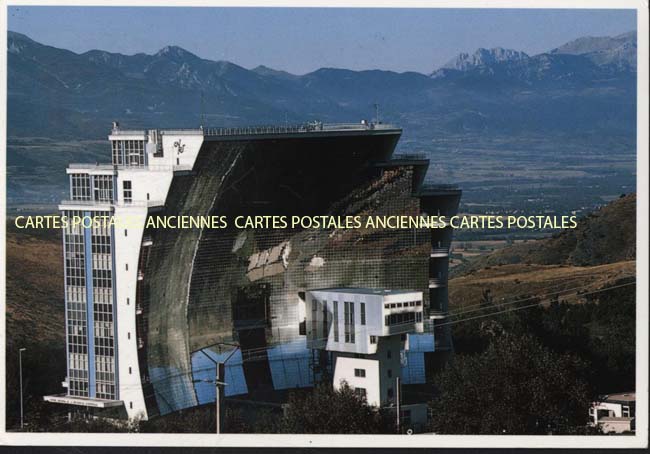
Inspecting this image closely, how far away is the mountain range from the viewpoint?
18766 millimetres

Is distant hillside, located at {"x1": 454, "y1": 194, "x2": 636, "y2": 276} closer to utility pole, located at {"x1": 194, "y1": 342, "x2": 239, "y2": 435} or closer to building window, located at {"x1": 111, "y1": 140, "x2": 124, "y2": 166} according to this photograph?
utility pole, located at {"x1": 194, "y1": 342, "x2": 239, "y2": 435}

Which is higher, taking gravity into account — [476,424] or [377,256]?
[377,256]

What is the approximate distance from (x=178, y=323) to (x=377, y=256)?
2.64 meters

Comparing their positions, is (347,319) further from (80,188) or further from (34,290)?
(34,290)

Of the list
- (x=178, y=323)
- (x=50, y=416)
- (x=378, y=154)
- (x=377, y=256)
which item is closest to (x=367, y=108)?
(x=378, y=154)

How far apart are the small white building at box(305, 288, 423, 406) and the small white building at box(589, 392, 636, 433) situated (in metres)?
2.29

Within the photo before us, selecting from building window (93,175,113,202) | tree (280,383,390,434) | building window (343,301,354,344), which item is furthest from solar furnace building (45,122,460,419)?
tree (280,383,390,434)

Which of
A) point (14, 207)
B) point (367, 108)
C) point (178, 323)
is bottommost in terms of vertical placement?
point (178, 323)

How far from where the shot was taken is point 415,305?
59.9 ft

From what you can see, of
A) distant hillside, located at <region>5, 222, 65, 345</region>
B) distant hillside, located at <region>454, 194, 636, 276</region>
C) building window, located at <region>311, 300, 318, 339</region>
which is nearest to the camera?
building window, located at <region>311, 300, 318, 339</region>

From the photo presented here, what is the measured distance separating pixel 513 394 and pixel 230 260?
3940 millimetres

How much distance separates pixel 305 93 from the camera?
19906mm

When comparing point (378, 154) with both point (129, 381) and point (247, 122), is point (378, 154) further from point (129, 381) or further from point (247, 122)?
Answer: point (129, 381)

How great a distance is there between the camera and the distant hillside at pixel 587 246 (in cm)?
2028
